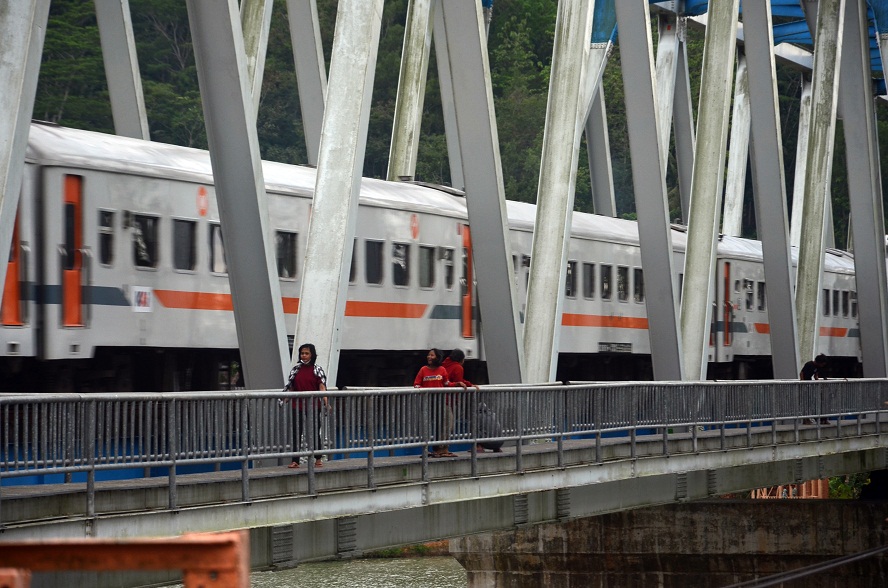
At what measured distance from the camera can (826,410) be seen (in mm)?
25297

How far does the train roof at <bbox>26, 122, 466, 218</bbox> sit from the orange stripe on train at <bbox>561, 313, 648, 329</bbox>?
16.5 feet

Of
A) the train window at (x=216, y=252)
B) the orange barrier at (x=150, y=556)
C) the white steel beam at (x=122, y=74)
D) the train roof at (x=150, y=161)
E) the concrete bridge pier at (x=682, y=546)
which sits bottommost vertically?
the concrete bridge pier at (x=682, y=546)

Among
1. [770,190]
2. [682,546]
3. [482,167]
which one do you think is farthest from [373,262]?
[682,546]

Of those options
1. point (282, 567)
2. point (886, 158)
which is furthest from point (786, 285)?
point (886, 158)

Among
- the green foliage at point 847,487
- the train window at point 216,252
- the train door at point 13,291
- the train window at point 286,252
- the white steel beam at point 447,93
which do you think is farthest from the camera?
the green foliage at point 847,487

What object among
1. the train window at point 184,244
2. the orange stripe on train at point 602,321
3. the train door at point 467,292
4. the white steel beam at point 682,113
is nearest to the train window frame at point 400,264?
the train door at point 467,292

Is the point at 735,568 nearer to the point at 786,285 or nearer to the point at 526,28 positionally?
the point at 786,285

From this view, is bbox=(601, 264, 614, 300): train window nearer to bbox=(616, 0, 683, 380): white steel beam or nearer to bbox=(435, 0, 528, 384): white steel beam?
bbox=(616, 0, 683, 380): white steel beam

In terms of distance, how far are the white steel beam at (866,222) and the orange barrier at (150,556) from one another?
32.5m

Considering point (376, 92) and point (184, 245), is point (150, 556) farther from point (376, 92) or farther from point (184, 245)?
point (376, 92)

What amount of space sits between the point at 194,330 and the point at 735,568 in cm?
1699

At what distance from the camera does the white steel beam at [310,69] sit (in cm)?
2738

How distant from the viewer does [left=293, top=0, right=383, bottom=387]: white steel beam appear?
15672 millimetres

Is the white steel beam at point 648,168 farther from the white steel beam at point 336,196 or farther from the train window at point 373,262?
the white steel beam at point 336,196
